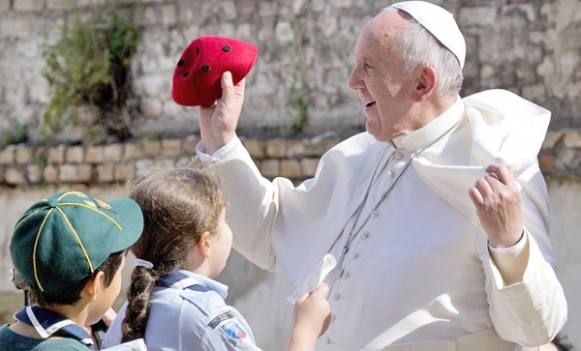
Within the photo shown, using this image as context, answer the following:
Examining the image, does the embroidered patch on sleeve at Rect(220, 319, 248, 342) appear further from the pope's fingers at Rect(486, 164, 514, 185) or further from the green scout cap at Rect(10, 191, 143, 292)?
the pope's fingers at Rect(486, 164, 514, 185)

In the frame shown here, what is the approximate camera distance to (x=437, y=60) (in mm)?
3791

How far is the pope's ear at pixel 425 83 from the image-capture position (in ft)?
12.4

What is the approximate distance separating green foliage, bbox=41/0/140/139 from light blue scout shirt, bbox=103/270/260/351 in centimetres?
593

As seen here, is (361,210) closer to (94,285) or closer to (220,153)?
(220,153)

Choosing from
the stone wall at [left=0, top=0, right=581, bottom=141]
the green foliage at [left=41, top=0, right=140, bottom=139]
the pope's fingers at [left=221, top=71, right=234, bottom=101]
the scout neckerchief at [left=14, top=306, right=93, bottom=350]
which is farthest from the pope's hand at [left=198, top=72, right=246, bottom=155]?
the green foliage at [left=41, top=0, right=140, bottom=139]

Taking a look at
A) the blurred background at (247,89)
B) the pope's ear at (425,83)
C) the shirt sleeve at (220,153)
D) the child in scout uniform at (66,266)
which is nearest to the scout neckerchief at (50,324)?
the child in scout uniform at (66,266)

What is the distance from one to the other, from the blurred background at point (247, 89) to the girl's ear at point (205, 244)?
415cm

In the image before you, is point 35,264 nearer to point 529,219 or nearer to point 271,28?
point 529,219

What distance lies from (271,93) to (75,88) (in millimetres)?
1539

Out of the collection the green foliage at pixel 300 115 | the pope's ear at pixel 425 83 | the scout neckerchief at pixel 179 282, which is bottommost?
the green foliage at pixel 300 115

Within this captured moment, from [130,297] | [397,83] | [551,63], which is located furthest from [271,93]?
[130,297]

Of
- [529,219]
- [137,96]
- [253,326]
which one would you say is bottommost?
[253,326]

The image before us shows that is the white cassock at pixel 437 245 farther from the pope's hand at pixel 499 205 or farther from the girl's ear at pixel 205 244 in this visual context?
the girl's ear at pixel 205 244

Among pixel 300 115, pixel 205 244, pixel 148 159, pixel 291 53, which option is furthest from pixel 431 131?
pixel 148 159
